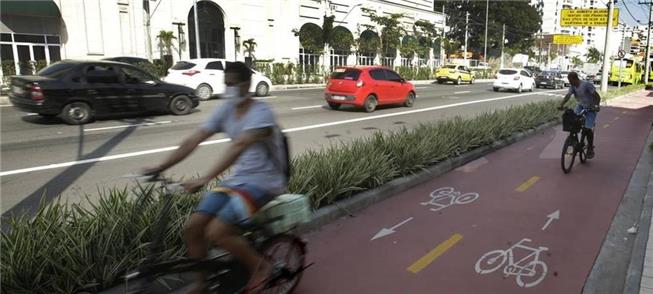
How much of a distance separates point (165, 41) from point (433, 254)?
28.5m

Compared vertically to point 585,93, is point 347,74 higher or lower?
higher

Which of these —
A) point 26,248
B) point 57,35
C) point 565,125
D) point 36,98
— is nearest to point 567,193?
point 565,125

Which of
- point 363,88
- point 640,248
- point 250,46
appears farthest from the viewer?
point 250,46

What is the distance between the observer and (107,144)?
980 centimetres

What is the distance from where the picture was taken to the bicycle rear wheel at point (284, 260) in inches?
135

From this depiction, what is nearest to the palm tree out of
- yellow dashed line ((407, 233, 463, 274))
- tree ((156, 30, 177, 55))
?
tree ((156, 30, 177, 55))

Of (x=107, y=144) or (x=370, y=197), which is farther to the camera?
(x=107, y=144)

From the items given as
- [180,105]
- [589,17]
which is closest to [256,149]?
[180,105]

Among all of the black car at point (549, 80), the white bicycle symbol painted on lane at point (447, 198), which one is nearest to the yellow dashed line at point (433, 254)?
the white bicycle symbol painted on lane at point (447, 198)

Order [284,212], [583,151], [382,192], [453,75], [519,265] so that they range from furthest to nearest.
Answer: [453,75], [583,151], [382,192], [519,265], [284,212]

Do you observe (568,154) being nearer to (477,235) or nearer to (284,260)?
(477,235)

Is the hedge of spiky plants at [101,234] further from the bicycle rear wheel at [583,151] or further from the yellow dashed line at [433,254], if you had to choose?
the bicycle rear wheel at [583,151]

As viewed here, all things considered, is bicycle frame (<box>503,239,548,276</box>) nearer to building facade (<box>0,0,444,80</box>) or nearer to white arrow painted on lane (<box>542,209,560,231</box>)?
white arrow painted on lane (<box>542,209,560,231</box>)

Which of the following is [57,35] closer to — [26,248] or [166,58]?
[166,58]
